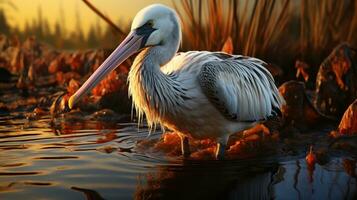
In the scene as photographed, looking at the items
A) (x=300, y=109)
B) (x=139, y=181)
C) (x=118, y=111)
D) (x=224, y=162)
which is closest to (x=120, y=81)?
(x=118, y=111)

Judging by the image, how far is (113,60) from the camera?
5.52 meters

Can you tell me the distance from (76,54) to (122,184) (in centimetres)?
868

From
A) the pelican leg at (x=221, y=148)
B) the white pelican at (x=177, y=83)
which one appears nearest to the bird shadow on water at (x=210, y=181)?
the pelican leg at (x=221, y=148)

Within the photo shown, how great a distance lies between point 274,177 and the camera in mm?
5477

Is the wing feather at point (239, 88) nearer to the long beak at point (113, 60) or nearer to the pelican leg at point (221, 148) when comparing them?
the pelican leg at point (221, 148)

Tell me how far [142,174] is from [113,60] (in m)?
1.02

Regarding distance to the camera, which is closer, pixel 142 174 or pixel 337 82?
pixel 142 174

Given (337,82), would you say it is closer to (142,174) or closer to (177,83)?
(177,83)

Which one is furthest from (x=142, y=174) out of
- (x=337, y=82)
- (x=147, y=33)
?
(x=337, y=82)

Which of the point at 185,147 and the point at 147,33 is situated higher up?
the point at 147,33

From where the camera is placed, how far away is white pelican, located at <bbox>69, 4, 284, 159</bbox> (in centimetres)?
559

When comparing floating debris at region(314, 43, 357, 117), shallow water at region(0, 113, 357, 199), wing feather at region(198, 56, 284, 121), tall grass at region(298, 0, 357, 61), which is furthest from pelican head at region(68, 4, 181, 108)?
tall grass at region(298, 0, 357, 61)

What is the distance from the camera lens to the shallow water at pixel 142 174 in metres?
4.93

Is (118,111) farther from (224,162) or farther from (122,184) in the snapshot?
(122,184)
